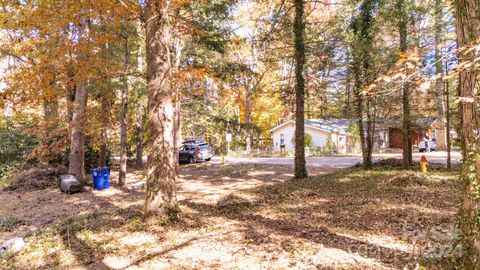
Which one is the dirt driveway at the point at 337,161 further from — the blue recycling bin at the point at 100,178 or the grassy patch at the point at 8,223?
the grassy patch at the point at 8,223

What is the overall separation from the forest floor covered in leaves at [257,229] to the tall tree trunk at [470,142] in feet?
1.57

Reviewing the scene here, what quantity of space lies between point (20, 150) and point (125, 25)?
12.9 m

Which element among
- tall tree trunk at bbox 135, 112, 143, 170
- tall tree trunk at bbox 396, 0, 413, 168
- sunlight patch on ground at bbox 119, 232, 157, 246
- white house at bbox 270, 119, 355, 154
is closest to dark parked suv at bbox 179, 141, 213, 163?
tall tree trunk at bbox 135, 112, 143, 170

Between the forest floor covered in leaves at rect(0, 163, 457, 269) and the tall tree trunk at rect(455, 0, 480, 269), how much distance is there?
1.57ft

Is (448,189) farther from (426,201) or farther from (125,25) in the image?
(125,25)

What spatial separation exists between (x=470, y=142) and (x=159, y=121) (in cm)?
507

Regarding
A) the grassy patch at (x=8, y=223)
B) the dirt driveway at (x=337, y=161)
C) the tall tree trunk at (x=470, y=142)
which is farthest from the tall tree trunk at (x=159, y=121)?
the dirt driveway at (x=337, y=161)

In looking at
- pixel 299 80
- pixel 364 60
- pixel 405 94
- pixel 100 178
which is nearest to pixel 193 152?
pixel 100 178

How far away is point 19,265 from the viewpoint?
478cm

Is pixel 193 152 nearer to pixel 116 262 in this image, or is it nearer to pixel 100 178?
pixel 100 178

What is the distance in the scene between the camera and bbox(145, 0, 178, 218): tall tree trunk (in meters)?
6.17

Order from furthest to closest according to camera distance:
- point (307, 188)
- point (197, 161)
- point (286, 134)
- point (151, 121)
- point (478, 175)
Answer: point (286, 134) < point (197, 161) < point (307, 188) < point (151, 121) < point (478, 175)

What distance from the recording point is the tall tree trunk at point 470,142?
3.13 m

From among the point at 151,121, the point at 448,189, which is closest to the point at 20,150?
the point at 151,121
